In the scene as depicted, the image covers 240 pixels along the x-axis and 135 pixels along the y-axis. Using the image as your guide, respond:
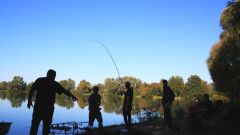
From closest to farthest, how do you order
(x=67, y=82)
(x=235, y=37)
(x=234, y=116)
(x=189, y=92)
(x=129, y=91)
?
(x=234, y=116) → (x=129, y=91) → (x=235, y=37) → (x=189, y=92) → (x=67, y=82)

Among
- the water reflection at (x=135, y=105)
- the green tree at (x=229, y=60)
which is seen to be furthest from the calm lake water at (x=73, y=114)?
the green tree at (x=229, y=60)

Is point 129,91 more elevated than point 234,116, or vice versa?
point 129,91

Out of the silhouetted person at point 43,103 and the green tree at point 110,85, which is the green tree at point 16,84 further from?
the silhouetted person at point 43,103

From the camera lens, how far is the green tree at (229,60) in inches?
750

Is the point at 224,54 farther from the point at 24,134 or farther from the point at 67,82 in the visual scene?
the point at 67,82

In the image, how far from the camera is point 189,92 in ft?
210

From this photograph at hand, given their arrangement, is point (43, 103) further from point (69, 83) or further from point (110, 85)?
point (69, 83)

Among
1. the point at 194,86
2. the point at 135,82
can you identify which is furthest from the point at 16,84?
the point at 194,86

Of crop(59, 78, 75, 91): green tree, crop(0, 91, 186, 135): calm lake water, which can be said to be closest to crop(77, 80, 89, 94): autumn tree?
crop(59, 78, 75, 91): green tree

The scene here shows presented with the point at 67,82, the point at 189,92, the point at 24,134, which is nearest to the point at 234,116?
the point at 24,134

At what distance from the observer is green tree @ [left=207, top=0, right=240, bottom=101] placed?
19047 millimetres

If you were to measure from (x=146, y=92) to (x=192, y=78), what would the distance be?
1940cm

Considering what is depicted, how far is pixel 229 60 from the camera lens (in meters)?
20.6

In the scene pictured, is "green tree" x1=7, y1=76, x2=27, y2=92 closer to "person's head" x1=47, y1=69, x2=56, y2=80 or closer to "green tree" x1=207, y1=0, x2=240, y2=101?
"green tree" x1=207, y1=0, x2=240, y2=101
